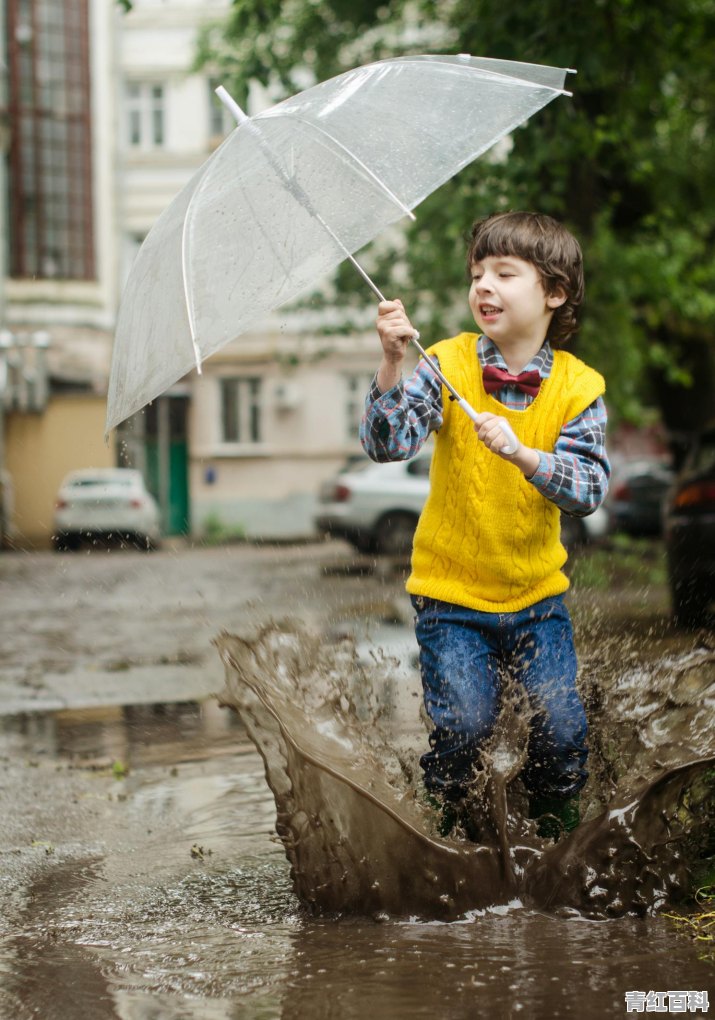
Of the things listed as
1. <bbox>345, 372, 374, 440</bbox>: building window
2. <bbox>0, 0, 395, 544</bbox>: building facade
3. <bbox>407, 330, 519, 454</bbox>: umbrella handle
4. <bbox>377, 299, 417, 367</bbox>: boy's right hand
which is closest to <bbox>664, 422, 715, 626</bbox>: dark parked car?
<bbox>407, 330, 519, 454</bbox>: umbrella handle

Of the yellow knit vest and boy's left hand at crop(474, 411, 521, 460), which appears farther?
the yellow knit vest

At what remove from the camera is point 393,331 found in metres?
3.41

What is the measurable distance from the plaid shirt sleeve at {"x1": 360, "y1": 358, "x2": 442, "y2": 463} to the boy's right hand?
90 mm

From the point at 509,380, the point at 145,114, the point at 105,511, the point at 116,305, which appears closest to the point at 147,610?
the point at 509,380

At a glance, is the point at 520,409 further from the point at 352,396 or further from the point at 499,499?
the point at 352,396

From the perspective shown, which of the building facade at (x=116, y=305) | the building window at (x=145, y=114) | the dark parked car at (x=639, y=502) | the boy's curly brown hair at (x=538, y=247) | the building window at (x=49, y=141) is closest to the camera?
the boy's curly brown hair at (x=538, y=247)

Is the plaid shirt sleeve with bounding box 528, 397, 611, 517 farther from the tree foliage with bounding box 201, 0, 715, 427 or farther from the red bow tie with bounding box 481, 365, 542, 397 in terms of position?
the tree foliage with bounding box 201, 0, 715, 427

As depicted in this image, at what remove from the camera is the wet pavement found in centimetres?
313

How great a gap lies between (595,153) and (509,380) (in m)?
7.12

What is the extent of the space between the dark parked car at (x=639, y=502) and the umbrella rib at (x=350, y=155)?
24.7 m

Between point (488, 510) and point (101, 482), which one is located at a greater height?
point (488, 510)

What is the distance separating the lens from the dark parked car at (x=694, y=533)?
10289 mm

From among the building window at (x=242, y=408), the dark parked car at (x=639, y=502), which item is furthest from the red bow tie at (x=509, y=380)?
→ the building window at (x=242, y=408)

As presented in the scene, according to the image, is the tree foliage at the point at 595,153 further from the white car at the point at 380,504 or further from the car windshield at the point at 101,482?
the car windshield at the point at 101,482
